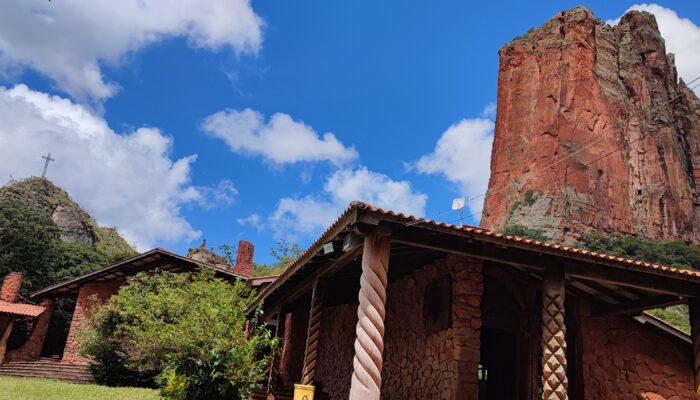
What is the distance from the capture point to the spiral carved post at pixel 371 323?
235 inches

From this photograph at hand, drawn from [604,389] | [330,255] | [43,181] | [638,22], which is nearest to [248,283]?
[330,255]

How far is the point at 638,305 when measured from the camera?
8945 mm

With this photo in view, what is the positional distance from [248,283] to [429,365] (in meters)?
9.58

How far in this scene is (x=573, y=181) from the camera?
199ft

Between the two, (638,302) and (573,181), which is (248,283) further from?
(573,181)

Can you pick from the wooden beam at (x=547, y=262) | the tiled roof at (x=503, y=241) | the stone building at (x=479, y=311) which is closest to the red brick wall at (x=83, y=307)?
the stone building at (x=479, y=311)

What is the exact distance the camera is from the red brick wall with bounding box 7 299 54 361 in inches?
785

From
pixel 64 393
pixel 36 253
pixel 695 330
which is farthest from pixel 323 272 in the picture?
pixel 36 253

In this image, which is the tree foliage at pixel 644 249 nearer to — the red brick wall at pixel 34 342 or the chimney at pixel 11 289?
the red brick wall at pixel 34 342

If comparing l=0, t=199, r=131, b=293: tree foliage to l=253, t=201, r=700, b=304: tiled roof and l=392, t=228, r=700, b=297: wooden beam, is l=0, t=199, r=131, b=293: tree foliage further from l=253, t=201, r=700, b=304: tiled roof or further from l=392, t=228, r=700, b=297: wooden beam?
l=392, t=228, r=700, b=297: wooden beam

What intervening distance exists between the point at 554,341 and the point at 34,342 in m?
20.3

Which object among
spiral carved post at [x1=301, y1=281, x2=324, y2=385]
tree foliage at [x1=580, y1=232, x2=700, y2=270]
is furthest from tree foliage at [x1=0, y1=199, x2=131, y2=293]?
tree foliage at [x1=580, y1=232, x2=700, y2=270]

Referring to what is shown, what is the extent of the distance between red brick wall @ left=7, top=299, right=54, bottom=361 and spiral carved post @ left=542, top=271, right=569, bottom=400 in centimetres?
1974

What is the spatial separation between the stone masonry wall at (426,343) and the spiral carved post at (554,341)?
1.25 meters
